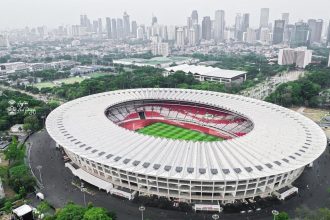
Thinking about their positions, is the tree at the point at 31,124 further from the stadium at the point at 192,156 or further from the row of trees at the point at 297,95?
the row of trees at the point at 297,95

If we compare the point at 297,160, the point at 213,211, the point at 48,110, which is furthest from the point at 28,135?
the point at 297,160

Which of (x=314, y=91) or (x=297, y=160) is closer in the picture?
(x=297, y=160)

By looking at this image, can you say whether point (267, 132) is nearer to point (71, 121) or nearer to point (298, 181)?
point (298, 181)

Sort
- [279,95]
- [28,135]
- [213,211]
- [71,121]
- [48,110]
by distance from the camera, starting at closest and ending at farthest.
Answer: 1. [213,211]
2. [71,121]
3. [28,135]
4. [48,110]
5. [279,95]

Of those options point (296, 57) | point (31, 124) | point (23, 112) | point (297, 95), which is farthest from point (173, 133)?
point (296, 57)

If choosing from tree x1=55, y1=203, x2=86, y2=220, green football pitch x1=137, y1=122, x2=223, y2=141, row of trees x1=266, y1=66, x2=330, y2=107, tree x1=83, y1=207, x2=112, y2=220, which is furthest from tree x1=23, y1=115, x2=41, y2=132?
row of trees x1=266, y1=66, x2=330, y2=107

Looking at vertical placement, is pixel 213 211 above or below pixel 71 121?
below
